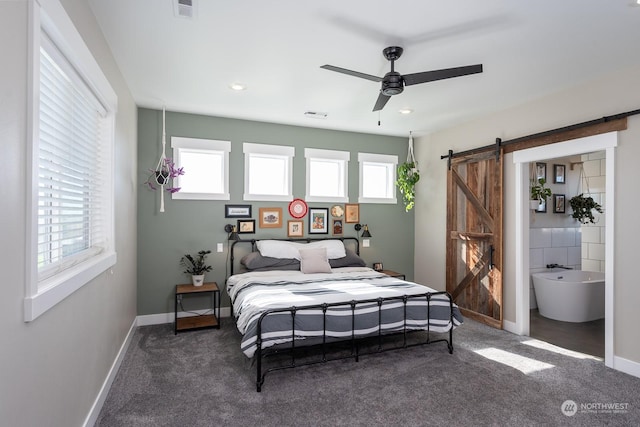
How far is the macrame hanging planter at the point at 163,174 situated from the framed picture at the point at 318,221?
75.6 inches

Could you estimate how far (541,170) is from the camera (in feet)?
17.7

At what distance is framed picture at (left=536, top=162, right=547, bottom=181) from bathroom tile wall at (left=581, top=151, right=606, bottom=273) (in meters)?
0.75

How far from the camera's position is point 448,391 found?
9.14 feet

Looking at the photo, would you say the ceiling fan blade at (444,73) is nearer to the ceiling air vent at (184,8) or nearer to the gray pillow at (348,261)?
the ceiling air vent at (184,8)

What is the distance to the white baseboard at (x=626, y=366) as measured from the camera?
3.07m

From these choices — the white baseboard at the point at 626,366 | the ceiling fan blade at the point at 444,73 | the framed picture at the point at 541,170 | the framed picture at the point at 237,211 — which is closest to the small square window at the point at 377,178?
the framed picture at the point at 237,211

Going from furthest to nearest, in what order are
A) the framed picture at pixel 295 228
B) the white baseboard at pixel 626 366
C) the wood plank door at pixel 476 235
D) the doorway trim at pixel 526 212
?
the framed picture at pixel 295 228 → the wood plank door at pixel 476 235 → the doorway trim at pixel 526 212 → the white baseboard at pixel 626 366

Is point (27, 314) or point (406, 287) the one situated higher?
point (27, 314)

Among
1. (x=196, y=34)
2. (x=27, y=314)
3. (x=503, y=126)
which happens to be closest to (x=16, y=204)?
(x=27, y=314)

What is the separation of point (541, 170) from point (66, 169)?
593 cm

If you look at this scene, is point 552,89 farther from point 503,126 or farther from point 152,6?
point 152,6

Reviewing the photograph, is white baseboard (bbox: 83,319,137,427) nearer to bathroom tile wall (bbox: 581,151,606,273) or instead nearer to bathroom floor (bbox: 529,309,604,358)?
bathroom floor (bbox: 529,309,604,358)

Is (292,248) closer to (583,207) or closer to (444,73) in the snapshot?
(444,73)

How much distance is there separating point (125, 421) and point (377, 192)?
450 cm
